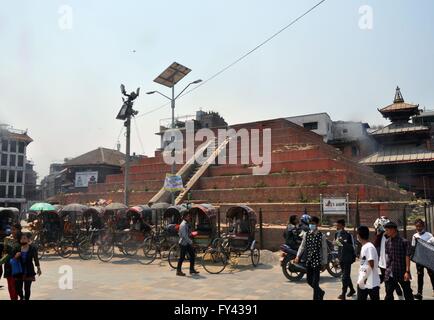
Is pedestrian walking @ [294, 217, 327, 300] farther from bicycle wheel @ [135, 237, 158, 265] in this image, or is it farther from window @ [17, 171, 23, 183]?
window @ [17, 171, 23, 183]

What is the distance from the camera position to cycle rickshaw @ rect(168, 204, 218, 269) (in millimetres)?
14172

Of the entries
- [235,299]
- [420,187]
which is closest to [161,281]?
[235,299]

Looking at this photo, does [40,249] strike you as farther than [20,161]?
No

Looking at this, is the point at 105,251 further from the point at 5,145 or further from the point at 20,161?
the point at 20,161

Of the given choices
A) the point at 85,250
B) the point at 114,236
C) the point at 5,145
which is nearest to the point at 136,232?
the point at 114,236

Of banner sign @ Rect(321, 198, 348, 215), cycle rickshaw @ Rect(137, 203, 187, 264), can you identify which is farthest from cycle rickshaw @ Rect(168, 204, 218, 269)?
banner sign @ Rect(321, 198, 348, 215)

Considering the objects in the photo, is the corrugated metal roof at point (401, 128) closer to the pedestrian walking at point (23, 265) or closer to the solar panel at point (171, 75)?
the solar panel at point (171, 75)

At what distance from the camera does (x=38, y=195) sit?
7750 centimetres

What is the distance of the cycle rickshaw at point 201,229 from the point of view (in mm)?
14172

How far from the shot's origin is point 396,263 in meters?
7.11

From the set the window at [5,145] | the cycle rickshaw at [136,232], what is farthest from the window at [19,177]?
the cycle rickshaw at [136,232]
